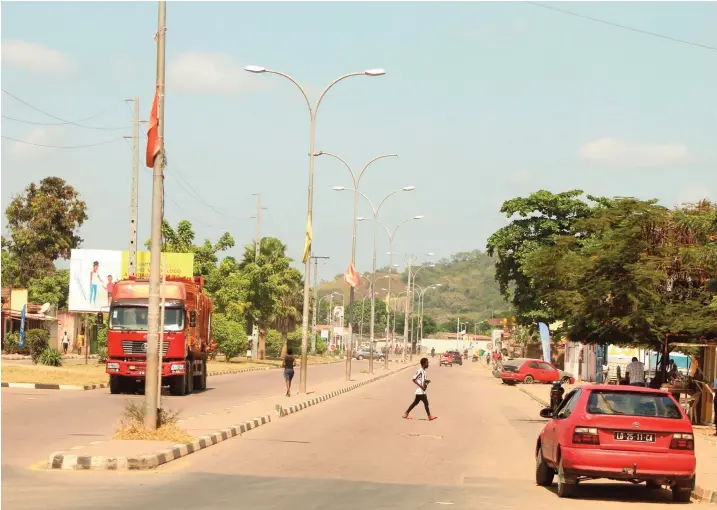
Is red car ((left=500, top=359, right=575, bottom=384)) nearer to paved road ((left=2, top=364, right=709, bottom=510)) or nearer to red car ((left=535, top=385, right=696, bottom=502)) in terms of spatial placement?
paved road ((left=2, top=364, right=709, bottom=510))

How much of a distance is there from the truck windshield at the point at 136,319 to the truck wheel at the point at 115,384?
6.17 feet

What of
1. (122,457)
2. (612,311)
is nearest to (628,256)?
(612,311)

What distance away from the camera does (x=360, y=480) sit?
16156 millimetres

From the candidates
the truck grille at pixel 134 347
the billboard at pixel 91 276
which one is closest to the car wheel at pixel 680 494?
the truck grille at pixel 134 347

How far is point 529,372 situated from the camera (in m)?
65.4

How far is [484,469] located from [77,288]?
54.6 m

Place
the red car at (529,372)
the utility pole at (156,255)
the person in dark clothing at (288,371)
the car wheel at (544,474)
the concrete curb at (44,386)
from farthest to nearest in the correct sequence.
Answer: the red car at (529,372) → the concrete curb at (44,386) → the person in dark clothing at (288,371) → the utility pole at (156,255) → the car wheel at (544,474)

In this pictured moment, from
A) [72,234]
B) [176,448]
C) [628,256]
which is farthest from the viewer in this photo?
[72,234]

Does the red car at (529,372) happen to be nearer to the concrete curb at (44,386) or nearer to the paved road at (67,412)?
the paved road at (67,412)

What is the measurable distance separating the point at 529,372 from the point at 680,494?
165 ft

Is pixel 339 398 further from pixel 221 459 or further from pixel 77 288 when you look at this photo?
pixel 77 288

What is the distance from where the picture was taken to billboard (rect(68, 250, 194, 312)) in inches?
2749

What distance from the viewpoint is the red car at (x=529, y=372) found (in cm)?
6481

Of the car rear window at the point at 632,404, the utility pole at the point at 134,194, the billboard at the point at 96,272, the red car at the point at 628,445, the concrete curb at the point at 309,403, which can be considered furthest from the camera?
the billboard at the point at 96,272
